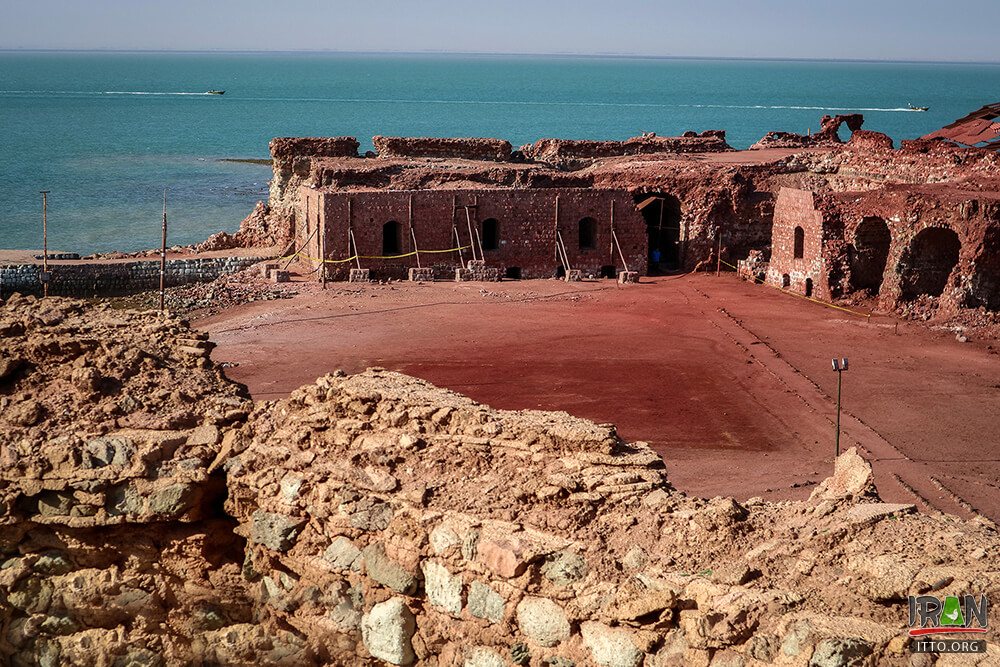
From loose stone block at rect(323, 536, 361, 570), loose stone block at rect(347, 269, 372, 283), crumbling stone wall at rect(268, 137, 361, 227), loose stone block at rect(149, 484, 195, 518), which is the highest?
crumbling stone wall at rect(268, 137, 361, 227)

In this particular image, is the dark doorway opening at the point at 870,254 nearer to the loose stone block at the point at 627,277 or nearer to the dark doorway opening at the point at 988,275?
the dark doorway opening at the point at 988,275

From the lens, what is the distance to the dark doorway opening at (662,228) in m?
35.3

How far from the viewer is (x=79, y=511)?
8.38m

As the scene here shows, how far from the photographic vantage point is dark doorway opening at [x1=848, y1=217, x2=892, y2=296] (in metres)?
30.1

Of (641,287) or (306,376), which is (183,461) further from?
(641,287)

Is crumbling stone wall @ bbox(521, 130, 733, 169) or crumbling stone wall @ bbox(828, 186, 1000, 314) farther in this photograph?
crumbling stone wall @ bbox(521, 130, 733, 169)

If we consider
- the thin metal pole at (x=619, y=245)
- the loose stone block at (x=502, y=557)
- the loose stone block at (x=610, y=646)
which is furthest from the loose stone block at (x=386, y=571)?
the thin metal pole at (x=619, y=245)

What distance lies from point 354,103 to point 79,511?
478ft

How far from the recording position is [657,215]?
3638 centimetres

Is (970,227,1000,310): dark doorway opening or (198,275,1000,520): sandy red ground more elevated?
(970,227,1000,310): dark doorway opening

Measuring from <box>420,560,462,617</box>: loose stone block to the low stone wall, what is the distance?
26.4 meters

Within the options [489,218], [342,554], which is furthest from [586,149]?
[342,554]

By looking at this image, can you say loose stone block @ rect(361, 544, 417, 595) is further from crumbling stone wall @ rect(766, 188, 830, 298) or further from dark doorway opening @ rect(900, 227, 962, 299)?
crumbling stone wall @ rect(766, 188, 830, 298)

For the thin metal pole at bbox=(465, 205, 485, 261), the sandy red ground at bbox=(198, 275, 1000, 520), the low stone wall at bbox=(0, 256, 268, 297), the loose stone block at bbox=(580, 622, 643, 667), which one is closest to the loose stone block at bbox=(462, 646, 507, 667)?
the loose stone block at bbox=(580, 622, 643, 667)
